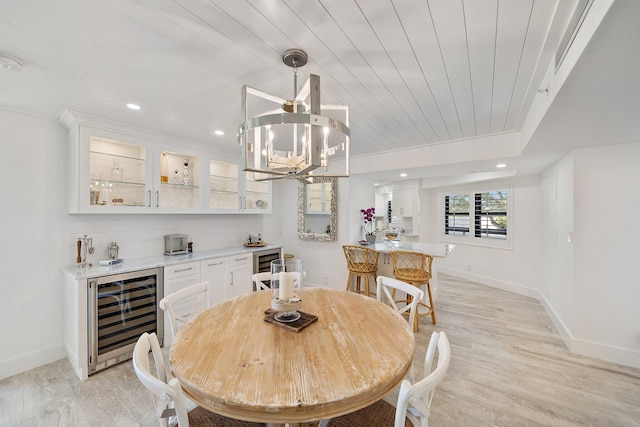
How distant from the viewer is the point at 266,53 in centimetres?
159

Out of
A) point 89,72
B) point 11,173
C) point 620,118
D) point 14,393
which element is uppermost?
point 89,72

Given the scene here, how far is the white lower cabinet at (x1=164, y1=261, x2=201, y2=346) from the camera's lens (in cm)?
288

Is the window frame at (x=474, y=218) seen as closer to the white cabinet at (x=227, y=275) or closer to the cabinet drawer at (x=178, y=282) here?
the white cabinet at (x=227, y=275)

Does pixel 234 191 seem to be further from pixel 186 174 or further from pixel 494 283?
pixel 494 283

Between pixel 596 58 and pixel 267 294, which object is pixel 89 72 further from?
pixel 596 58

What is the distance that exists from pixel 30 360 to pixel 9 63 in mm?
2637

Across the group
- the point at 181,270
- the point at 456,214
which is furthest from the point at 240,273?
the point at 456,214

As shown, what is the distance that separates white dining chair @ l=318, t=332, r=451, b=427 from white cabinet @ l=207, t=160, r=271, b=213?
9.53 feet

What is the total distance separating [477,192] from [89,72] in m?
6.35

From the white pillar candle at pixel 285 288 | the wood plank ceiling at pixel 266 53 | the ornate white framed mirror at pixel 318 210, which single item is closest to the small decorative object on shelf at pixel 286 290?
Answer: the white pillar candle at pixel 285 288

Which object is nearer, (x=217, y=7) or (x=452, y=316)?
(x=217, y=7)

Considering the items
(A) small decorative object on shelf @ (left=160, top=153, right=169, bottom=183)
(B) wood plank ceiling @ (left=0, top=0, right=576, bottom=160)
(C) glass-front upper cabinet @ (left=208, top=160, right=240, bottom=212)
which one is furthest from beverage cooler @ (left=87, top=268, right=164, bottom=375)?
(B) wood plank ceiling @ (left=0, top=0, right=576, bottom=160)

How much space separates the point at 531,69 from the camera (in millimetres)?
1775

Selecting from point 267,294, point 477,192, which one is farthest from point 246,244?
point 477,192
